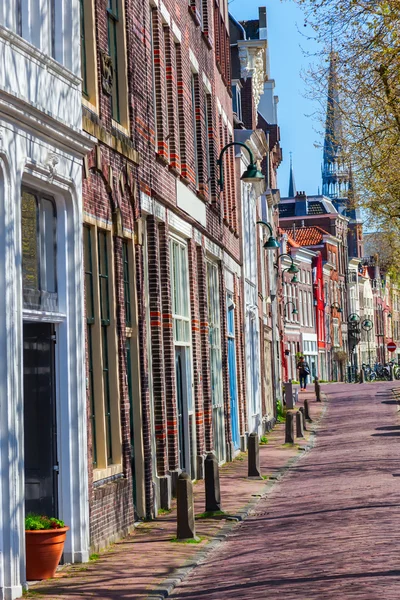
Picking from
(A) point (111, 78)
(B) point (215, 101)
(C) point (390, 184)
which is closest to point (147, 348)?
(A) point (111, 78)

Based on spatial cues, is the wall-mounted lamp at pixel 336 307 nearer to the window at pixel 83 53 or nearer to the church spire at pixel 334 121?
the church spire at pixel 334 121

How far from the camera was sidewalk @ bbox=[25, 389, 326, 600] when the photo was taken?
10.0m

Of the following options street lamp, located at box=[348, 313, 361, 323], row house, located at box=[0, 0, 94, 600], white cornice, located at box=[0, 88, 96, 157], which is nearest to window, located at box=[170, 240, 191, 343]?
white cornice, located at box=[0, 88, 96, 157]

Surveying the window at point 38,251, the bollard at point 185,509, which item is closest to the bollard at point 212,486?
the bollard at point 185,509

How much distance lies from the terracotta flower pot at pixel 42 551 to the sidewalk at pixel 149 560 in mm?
150

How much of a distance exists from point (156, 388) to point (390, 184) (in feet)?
41.9

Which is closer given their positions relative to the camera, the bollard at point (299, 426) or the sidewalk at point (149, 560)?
the sidewalk at point (149, 560)

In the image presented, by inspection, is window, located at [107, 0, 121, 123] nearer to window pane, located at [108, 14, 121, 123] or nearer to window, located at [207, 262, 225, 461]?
window pane, located at [108, 14, 121, 123]

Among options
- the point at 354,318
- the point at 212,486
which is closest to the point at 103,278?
the point at 212,486

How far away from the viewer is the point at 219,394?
84.8ft

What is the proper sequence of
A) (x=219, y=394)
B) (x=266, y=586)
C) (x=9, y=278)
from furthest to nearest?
(x=219, y=394) < (x=9, y=278) < (x=266, y=586)

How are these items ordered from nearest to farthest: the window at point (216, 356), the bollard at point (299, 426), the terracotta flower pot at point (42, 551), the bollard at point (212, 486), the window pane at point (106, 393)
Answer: the terracotta flower pot at point (42, 551), the window pane at point (106, 393), the bollard at point (212, 486), the window at point (216, 356), the bollard at point (299, 426)

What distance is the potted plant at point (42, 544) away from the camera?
10594 mm

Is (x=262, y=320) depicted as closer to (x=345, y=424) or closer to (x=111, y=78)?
(x=345, y=424)
